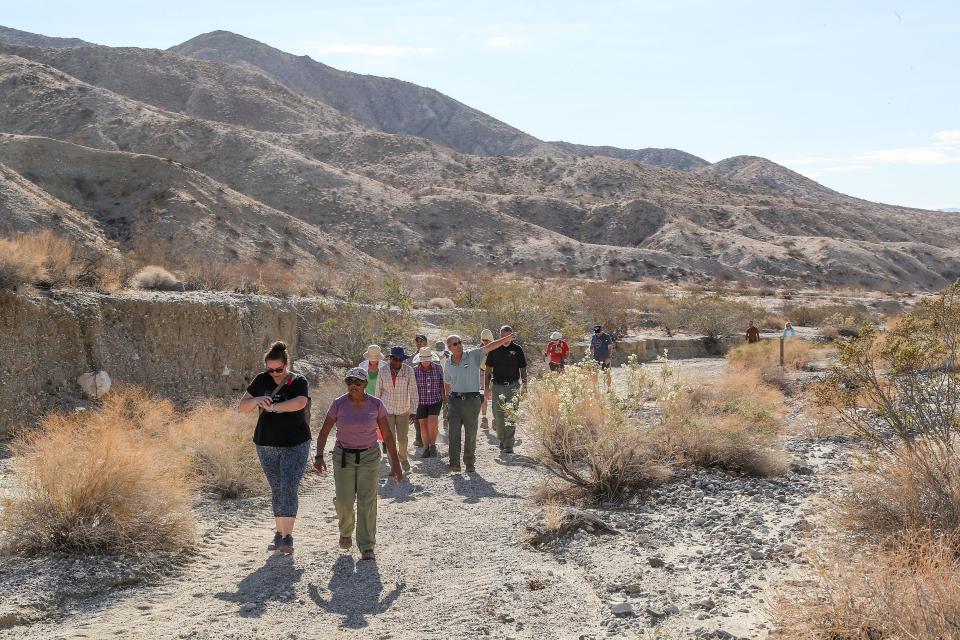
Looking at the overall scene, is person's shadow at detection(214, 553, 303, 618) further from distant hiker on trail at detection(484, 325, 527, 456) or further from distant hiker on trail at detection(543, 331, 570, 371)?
distant hiker on trail at detection(543, 331, 570, 371)

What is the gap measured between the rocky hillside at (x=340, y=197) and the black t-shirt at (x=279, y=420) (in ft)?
59.8

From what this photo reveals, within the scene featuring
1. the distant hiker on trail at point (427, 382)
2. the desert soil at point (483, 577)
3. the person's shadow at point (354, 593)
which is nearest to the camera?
the desert soil at point (483, 577)

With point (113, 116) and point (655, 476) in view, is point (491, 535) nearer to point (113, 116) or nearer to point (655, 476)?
point (655, 476)

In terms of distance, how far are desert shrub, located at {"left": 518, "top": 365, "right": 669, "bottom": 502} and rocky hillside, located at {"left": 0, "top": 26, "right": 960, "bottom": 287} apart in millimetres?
17972

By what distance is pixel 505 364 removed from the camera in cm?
1077

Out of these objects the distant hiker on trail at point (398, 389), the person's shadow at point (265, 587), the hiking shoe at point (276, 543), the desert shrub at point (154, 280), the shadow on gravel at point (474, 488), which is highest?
the desert shrub at point (154, 280)

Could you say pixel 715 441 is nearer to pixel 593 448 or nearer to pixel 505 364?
pixel 593 448

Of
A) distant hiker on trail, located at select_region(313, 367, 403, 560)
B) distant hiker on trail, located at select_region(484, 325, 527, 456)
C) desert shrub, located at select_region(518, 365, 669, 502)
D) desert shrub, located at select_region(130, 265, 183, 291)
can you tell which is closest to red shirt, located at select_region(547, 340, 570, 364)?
distant hiker on trail, located at select_region(484, 325, 527, 456)

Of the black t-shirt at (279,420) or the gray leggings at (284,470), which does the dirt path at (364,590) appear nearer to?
the gray leggings at (284,470)

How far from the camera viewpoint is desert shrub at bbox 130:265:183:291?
17.0 meters

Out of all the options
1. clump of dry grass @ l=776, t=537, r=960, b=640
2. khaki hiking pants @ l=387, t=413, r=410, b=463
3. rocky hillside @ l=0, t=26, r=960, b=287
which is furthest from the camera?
rocky hillside @ l=0, t=26, r=960, b=287

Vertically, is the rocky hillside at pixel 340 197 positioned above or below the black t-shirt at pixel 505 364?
above

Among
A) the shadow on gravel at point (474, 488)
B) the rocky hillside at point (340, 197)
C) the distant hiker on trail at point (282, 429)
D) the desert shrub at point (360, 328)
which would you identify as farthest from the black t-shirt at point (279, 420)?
the rocky hillside at point (340, 197)

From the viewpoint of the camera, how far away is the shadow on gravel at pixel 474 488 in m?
8.66
